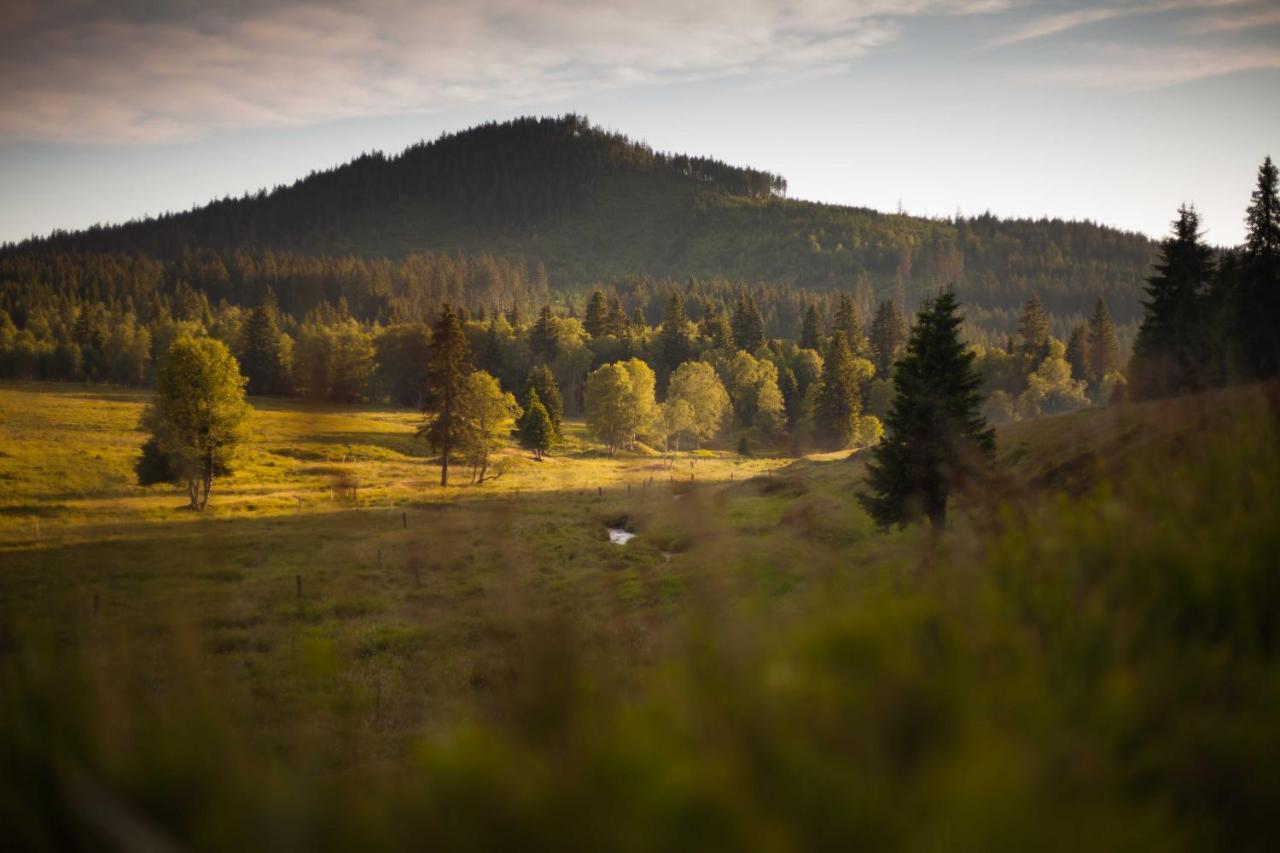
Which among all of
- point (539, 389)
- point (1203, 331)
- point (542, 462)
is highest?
point (1203, 331)

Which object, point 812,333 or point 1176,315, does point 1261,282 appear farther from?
point 812,333

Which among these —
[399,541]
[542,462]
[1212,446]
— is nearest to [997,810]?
[1212,446]

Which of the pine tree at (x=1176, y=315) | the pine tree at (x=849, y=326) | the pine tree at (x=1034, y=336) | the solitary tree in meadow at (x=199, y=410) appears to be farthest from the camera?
the pine tree at (x=849, y=326)

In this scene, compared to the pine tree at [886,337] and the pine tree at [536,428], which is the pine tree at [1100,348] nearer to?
the pine tree at [886,337]

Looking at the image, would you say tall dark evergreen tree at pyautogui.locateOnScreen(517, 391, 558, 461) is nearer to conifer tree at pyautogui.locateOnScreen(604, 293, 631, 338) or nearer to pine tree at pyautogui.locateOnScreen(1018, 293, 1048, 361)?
conifer tree at pyautogui.locateOnScreen(604, 293, 631, 338)

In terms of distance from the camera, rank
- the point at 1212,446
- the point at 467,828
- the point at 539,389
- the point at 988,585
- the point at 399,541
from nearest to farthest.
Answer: the point at 467,828 → the point at 988,585 → the point at 1212,446 → the point at 399,541 → the point at 539,389

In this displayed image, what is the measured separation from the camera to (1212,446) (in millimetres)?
4172

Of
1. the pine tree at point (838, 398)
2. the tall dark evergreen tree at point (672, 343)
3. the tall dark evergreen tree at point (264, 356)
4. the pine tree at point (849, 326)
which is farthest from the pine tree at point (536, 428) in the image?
the pine tree at point (849, 326)

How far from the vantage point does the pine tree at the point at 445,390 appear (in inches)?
2511

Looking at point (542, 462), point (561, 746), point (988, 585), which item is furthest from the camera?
point (542, 462)

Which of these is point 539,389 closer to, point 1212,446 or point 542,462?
point 542,462

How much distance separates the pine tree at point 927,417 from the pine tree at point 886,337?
3600 inches

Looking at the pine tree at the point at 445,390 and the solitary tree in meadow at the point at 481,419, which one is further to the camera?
the solitary tree in meadow at the point at 481,419

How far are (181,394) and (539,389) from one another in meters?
52.6
